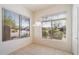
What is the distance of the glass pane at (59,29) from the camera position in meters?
2.07

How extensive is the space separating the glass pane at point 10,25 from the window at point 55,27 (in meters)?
0.78

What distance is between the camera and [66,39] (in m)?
2.08

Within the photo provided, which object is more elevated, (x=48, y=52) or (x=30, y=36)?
(x=30, y=36)

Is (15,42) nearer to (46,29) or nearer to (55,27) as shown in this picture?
(46,29)

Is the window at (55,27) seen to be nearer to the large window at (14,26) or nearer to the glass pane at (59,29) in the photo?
the glass pane at (59,29)

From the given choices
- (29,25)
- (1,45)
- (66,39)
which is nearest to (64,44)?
(66,39)

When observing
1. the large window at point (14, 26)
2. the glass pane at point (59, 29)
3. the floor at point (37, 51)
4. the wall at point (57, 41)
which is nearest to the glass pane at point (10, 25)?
the large window at point (14, 26)

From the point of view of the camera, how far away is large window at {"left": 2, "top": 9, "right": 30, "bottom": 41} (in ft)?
6.42

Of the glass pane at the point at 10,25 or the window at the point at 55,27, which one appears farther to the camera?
the window at the point at 55,27

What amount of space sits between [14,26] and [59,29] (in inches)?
49.3

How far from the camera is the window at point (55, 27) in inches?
81.7

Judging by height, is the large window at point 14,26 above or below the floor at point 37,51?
above
